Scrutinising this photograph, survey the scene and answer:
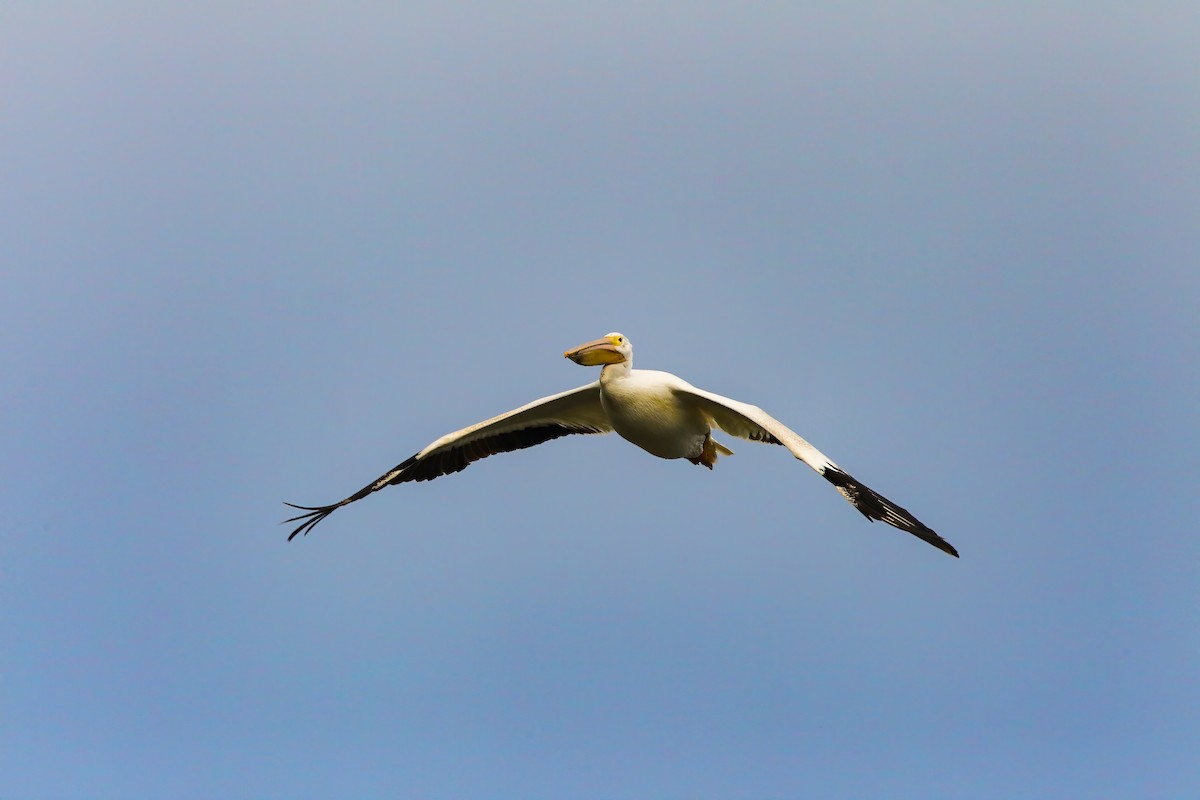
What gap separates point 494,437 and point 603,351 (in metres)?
2.57

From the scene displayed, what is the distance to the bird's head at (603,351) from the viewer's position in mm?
10141

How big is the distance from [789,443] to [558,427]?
12.0ft

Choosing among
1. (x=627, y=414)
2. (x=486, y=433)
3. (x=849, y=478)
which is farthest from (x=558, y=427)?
(x=849, y=478)

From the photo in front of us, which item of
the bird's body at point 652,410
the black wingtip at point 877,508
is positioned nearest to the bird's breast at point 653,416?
the bird's body at point 652,410

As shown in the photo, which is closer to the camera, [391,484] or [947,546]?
[947,546]

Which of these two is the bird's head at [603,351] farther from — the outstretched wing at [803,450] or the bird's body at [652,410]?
the outstretched wing at [803,450]

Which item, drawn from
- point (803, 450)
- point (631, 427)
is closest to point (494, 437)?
point (631, 427)

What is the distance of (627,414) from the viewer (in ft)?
34.0

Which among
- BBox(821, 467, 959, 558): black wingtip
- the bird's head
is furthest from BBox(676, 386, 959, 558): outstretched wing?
the bird's head

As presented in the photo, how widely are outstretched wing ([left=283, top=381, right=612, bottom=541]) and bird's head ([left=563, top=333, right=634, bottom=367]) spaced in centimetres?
116

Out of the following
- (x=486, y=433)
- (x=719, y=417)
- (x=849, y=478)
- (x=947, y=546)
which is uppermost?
Result: (x=486, y=433)

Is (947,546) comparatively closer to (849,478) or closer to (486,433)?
(849,478)

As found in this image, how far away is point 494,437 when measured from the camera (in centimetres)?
1228

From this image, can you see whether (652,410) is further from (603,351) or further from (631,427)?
(603,351)
